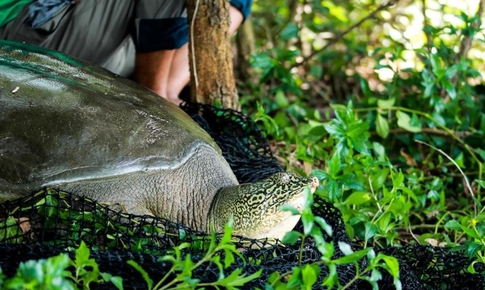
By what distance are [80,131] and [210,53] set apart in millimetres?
894

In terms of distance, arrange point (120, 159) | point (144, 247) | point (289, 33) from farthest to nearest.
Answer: point (289, 33)
point (120, 159)
point (144, 247)

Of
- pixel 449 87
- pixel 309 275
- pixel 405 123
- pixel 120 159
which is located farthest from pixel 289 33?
pixel 309 275

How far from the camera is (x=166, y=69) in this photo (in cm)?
316

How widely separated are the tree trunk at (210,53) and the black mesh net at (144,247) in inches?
30.1

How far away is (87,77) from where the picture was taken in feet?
7.08

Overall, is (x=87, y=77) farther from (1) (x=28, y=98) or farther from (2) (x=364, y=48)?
(2) (x=364, y=48)

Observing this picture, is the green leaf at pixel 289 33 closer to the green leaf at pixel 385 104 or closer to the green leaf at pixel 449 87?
the green leaf at pixel 385 104

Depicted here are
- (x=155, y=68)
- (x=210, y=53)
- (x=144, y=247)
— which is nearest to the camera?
(x=144, y=247)

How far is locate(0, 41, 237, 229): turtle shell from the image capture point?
1.87 meters

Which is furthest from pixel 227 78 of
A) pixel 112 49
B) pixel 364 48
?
pixel 364 48

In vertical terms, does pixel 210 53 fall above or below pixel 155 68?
above

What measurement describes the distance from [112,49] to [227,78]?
0.64m

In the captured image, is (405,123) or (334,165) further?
(405,123)

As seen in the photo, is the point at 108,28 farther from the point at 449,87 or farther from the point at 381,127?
the point at 449,87
